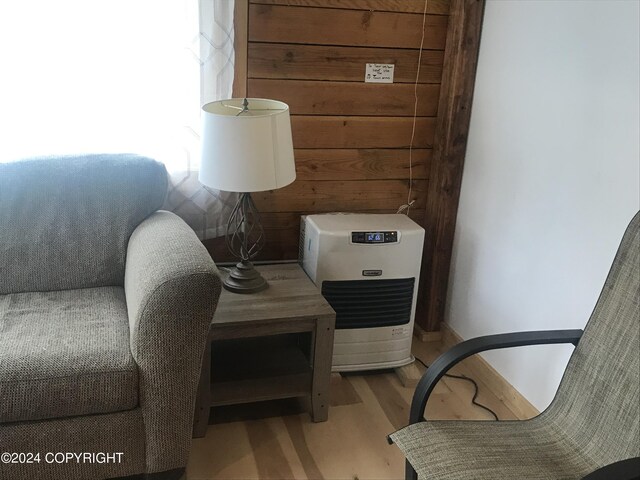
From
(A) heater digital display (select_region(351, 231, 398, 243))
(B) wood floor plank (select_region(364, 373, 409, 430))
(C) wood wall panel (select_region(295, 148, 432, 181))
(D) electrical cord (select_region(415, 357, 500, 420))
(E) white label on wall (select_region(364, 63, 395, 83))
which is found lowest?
(B) wood floor plank (select_region(364, 373, 409, 430))

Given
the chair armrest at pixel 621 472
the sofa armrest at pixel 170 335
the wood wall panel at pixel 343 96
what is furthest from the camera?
the wood wall panel at pixel 343 96

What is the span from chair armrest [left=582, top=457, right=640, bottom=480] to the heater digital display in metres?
1.28

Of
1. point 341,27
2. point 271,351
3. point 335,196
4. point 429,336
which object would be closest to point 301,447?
point 271,351

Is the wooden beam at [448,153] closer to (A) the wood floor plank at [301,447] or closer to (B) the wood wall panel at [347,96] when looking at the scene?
(B) the wood wall panel at [347,96]

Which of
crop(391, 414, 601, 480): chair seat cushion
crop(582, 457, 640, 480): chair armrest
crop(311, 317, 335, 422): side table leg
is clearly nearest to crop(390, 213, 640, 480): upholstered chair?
crop(391, 414, 601, 480): chair seat cushion

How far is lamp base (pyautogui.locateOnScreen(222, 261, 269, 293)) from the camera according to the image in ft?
7.12

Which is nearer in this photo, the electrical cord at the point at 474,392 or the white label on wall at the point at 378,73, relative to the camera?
the electrical cord at the point at 474,392

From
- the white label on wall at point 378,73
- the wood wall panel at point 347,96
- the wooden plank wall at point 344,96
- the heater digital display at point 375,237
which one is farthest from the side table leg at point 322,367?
the white label on wall at point 378,73

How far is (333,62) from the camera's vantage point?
242 centimetres

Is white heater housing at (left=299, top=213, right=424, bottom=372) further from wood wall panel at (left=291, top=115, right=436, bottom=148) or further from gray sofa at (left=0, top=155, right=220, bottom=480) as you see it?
gray sofa at (left=0, top=155, right=220, bottom=480)

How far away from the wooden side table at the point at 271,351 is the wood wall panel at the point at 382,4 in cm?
99

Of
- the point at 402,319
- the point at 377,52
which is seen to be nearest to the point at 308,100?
the point at 377,52

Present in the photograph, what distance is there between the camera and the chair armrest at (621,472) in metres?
1.12

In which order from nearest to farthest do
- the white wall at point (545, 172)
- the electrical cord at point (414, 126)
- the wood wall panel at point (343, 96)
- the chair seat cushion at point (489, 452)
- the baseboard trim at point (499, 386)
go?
1. the chair seat cushion at point (489, 452)
2. the white wall at point (545, 172)
3. the baseboard trim at point (499, 386)
4. the wood wall panel at point (343, 96)
5. the electrical cord at point (414, 126)
